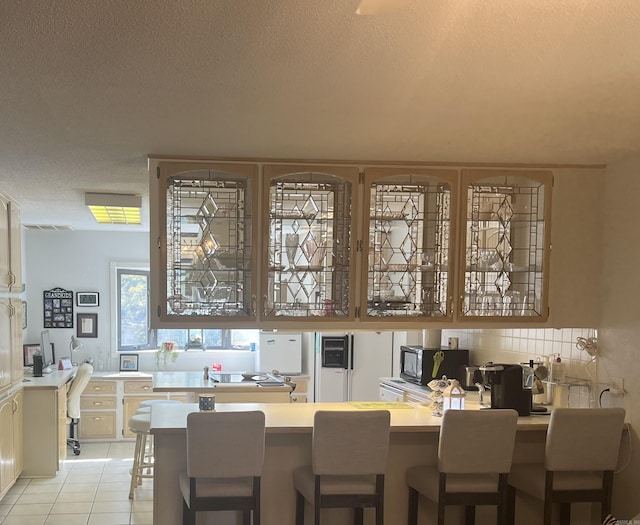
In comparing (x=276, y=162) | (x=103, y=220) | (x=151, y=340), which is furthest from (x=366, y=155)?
(x=151, y=340)

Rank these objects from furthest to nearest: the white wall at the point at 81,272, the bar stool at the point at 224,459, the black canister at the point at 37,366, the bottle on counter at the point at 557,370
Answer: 1. the white wall at the point at 81,272
2. the black canister at the point at 37,366
3. the bottle on counter at the point at 557,370
4. the bar stool at the point at 224,459

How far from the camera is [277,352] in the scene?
726 centimetres

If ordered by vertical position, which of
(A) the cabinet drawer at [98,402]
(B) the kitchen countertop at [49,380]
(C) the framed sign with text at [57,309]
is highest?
(C) the framed sign with text at [57,309]

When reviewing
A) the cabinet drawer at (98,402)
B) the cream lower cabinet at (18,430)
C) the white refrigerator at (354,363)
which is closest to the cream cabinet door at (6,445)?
the cream lower cabinet at (18,430)

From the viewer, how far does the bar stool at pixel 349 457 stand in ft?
10.2

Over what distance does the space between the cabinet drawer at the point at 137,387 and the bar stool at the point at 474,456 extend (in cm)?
480

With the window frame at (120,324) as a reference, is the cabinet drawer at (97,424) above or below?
below

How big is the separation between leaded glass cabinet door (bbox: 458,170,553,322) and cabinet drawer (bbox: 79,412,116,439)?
5.15m

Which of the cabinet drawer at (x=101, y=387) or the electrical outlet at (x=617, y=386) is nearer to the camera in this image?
the electrical outlet at (x=617, y=386)

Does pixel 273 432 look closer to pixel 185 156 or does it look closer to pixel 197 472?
pixel 197 472

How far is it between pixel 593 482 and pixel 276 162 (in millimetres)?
2415

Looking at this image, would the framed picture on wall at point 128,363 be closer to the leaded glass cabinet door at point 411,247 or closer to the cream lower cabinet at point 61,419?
the cream lower cabinet at point 61,419

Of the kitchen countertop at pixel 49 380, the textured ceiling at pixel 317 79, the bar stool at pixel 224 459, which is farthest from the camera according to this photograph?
the kitchen countertop at pixel 49 380

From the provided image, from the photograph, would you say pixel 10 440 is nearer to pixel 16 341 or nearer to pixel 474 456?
pixel 16 341
